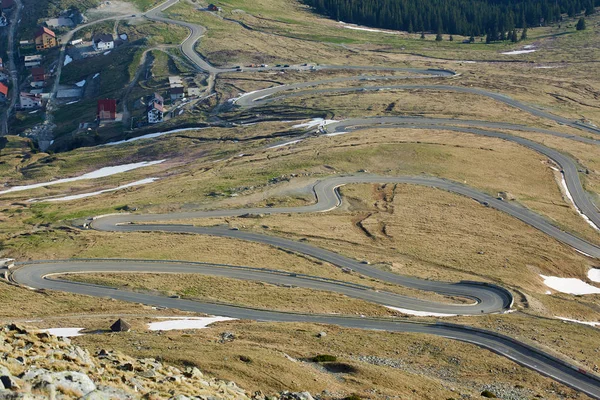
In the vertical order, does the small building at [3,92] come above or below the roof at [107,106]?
above

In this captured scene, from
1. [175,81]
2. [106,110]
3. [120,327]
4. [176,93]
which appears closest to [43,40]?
[175,81]

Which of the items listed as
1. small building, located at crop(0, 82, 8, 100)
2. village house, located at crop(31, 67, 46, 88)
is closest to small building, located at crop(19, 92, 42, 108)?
village house, located at crop(31, 67, 46, 88)

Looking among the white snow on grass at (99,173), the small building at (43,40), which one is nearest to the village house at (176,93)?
the white snow on grass at (99,173)

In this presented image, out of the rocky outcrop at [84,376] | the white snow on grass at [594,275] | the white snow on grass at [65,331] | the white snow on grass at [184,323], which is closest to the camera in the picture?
the rocky outcrop at [84,376]

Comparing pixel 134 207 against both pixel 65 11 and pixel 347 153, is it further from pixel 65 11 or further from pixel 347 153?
pixel 65 11

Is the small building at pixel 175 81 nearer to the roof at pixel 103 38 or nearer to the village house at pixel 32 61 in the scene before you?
the roof at pixel 103 38
